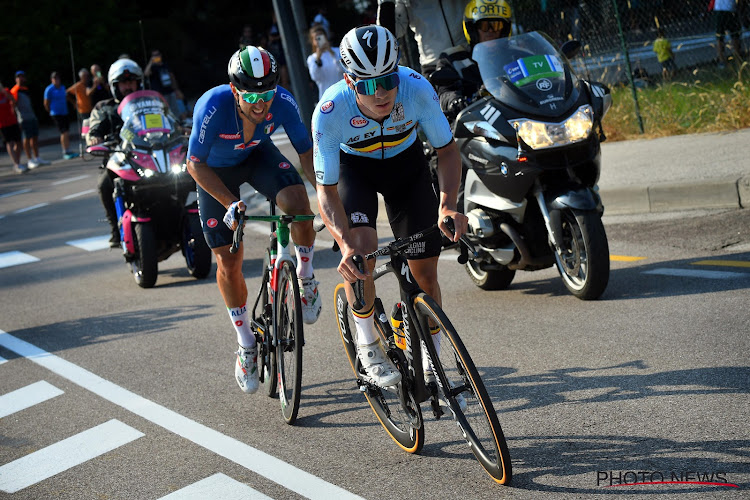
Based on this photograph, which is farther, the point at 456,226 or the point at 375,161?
the point at 375,161

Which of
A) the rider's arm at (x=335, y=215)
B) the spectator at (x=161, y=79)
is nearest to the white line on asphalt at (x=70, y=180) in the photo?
the spectator at (x=161, y=79)

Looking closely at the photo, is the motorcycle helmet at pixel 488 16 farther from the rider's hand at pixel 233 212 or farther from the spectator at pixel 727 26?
the spectator at pixel 727 26

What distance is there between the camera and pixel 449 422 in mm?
5195

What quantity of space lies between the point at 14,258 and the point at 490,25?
24.6 feet

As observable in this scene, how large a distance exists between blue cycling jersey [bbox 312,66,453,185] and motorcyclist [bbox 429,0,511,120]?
2558 mm

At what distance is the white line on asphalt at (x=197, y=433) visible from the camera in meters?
4.62

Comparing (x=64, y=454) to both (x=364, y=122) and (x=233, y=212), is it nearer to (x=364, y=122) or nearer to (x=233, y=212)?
(x=233, y=212)

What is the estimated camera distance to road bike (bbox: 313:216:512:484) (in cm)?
420

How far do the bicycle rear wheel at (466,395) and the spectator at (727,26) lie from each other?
9920mm

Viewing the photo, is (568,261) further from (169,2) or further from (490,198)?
(169,2)

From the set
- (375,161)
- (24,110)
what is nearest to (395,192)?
(375,161)

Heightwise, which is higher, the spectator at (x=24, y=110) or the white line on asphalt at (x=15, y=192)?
the spectator at (x=24, y=110)

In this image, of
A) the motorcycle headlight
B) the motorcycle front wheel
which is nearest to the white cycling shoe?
the motorcycle front wheel

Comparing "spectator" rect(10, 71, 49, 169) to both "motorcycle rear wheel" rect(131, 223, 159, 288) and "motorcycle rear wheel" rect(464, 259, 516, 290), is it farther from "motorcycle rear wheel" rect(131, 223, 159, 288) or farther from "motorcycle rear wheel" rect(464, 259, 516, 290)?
"motorcycle rear wheel" rect(464, 259, 516, 290)
